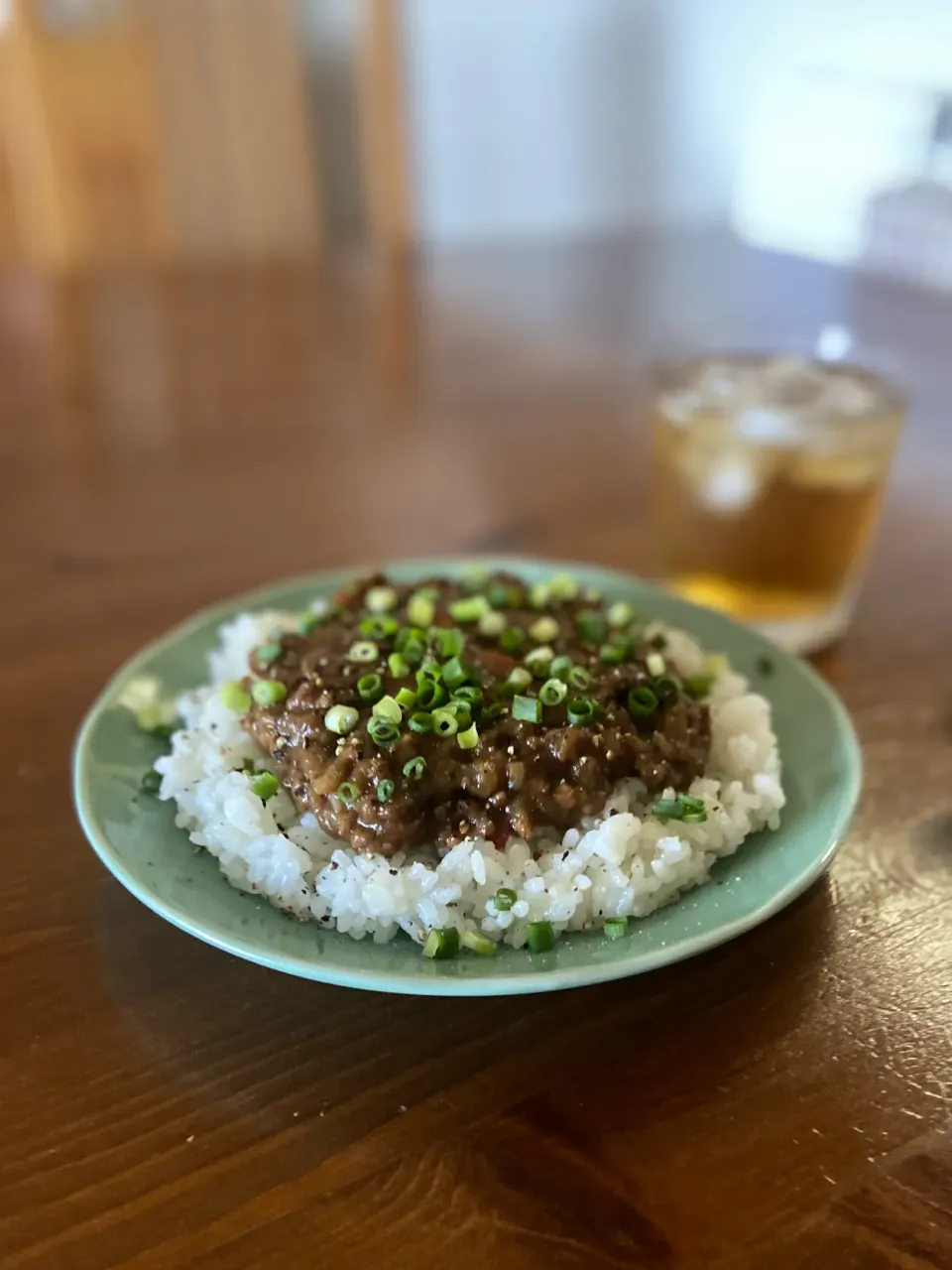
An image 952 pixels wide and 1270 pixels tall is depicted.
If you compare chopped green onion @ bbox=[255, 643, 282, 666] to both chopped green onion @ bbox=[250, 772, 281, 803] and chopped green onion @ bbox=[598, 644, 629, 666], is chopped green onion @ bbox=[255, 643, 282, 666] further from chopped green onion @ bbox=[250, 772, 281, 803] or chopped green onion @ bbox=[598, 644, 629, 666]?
chopped green onion @ bbox=[598, 644, 629, 666]

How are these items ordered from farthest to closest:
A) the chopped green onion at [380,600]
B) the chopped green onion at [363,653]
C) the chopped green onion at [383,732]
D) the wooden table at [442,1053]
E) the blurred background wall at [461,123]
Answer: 1. the blurred background wall at [461,123]
2. the chopped green onion at [380,600]
3. the chopped green onion at [363,653]
4. the chopped green onion at [383,732]
5. the wooden table at [442,1053]

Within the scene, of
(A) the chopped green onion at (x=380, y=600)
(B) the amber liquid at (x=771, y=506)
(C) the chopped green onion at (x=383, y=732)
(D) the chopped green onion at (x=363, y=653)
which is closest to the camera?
(C) the chopped green onion at (x=383, y=732)

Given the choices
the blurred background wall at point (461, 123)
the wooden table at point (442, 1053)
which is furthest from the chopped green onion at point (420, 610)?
the blurred background wall at point (461, 123)

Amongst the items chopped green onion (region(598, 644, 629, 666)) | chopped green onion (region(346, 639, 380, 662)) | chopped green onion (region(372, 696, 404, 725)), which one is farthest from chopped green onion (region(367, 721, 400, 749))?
chopped green onion (region(598, 644, 629, 666))

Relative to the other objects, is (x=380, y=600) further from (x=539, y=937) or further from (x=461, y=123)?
(x=461, y=123)

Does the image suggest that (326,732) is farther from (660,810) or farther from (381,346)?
(381,346)

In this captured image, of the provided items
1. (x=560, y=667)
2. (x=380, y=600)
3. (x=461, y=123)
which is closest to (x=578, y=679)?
(x=560, y=667)

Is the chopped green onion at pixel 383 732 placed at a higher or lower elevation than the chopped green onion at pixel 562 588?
higher

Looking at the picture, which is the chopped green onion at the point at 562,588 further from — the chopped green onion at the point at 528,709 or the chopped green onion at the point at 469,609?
the chopped green onion at the point at 528,709
